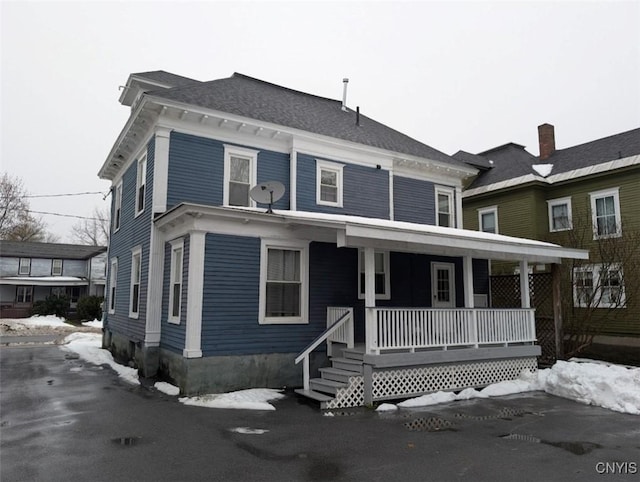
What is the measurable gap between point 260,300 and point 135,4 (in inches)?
526

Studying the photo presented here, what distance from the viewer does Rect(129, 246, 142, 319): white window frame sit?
37.6 feet

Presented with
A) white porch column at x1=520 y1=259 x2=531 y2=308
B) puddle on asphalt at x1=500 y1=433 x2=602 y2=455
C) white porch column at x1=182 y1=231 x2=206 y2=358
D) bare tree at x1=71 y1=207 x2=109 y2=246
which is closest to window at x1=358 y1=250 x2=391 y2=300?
white porch column at x1=520 y1=259 x2=531 y2=308

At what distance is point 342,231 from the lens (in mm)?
8039

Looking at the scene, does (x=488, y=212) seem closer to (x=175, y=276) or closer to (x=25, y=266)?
(x=175, y=276)

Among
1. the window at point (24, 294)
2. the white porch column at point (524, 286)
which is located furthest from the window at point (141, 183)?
the window at point (24, 294)

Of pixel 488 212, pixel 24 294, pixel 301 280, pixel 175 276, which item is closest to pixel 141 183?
pixel 175 276

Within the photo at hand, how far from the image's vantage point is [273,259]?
979cm

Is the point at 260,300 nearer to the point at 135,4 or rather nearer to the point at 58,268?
the point at 135,4

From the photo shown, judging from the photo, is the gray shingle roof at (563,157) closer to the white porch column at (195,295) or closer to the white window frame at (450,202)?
the white window frame at (450,202)

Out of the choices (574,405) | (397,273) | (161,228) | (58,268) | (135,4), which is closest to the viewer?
(574,405)

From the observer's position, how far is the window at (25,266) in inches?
1391

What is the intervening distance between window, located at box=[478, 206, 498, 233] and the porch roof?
948 centimetres

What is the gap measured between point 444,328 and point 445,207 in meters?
6.53

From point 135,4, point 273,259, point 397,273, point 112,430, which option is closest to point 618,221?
point 397,273
